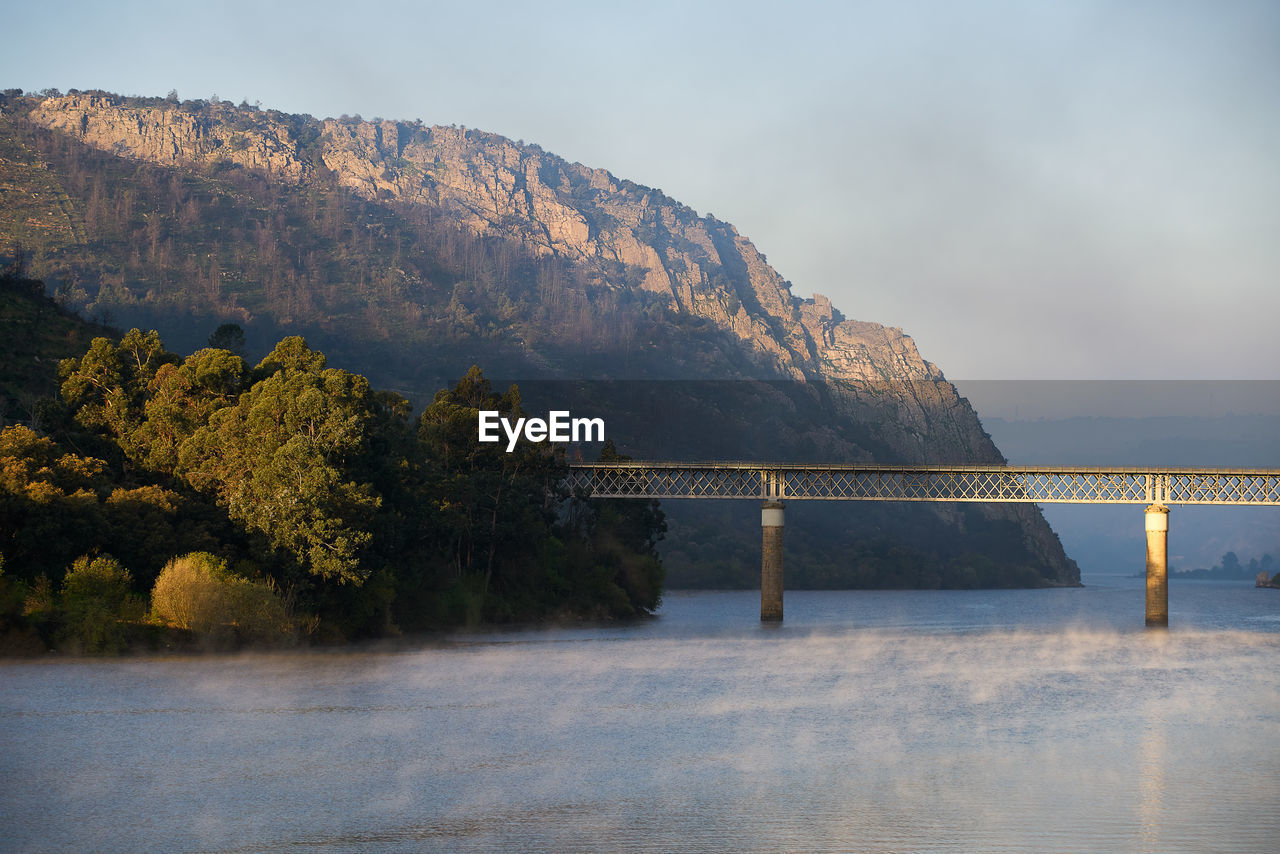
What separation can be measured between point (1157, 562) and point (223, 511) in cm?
8165

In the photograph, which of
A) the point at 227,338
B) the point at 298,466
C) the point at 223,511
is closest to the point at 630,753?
the point at 298,466

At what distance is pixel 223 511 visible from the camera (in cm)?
6969

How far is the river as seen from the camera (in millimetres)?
28016

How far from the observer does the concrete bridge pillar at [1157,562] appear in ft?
377

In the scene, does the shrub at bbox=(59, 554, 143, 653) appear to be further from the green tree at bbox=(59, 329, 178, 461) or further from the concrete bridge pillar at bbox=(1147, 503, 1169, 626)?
the concrete bridge pillar at bbox=(1147, 503, 1169, 626)

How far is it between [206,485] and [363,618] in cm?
1161

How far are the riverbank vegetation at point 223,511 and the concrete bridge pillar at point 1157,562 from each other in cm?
5886

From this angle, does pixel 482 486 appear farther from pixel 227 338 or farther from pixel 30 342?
pixel 30 342

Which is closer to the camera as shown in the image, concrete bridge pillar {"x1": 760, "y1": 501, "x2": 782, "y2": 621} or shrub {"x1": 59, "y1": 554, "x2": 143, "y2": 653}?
shrub {"x1": 59, "y1": 554, "x2": 143, "y2": 653}

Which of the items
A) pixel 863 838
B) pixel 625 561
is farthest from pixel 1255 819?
pixel 625 561

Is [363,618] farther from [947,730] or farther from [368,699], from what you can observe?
[947,730]

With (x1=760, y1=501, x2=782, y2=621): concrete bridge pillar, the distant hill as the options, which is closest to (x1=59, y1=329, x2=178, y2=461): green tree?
the distant hill

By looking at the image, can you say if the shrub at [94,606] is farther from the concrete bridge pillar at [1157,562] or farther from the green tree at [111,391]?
the concrete bridge pillar at [1157,562]

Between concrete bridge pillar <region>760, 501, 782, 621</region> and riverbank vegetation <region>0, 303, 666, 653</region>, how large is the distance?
30327 mm
